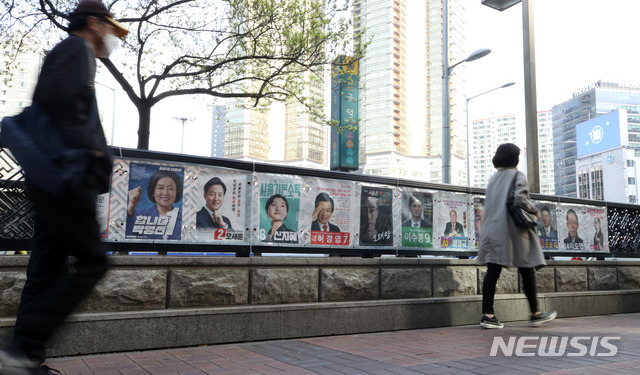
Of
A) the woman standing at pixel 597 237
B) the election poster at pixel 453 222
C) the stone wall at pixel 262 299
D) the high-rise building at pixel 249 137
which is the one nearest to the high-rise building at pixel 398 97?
the high-rise building at pixel 249 137

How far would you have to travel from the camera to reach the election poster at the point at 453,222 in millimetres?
6211

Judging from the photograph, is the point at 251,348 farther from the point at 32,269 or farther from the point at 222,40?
the point at 222,40

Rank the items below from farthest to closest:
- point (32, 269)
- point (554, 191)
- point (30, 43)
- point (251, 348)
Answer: point (554, 191), point (30, 43), point (251, 348), point (32, 269)

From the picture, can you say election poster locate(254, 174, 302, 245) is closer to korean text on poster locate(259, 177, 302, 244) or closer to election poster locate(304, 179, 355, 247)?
korean text on poster locate(259, 177, 302, 244)

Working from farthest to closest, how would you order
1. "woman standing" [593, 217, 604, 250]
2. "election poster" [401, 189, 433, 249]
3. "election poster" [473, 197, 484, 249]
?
"woman standing" [593, 217, 604, 250] → "election poster" [473, 197, 484, 249] → "election poster" [401, 189, 433, 249]

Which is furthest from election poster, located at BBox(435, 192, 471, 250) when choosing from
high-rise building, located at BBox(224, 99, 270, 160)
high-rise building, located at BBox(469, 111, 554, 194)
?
high-rise building, located at BBox(469, 111, 554, 194)

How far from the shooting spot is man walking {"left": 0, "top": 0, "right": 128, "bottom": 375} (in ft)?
7.40

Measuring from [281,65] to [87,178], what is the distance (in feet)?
42.5

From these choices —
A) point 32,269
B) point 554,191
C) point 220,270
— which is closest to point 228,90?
point 220,270

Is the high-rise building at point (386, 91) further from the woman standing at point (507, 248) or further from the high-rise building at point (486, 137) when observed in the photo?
the woman standing at point (507, 248)

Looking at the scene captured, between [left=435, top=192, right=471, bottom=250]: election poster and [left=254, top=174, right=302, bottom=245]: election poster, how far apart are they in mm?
1936

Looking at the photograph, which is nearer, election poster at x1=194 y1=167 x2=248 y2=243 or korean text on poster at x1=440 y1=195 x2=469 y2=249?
election poster at x1=194 y1=167 x2=248 y2=243

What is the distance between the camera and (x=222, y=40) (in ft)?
46.6

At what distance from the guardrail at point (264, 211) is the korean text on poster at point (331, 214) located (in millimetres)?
10
